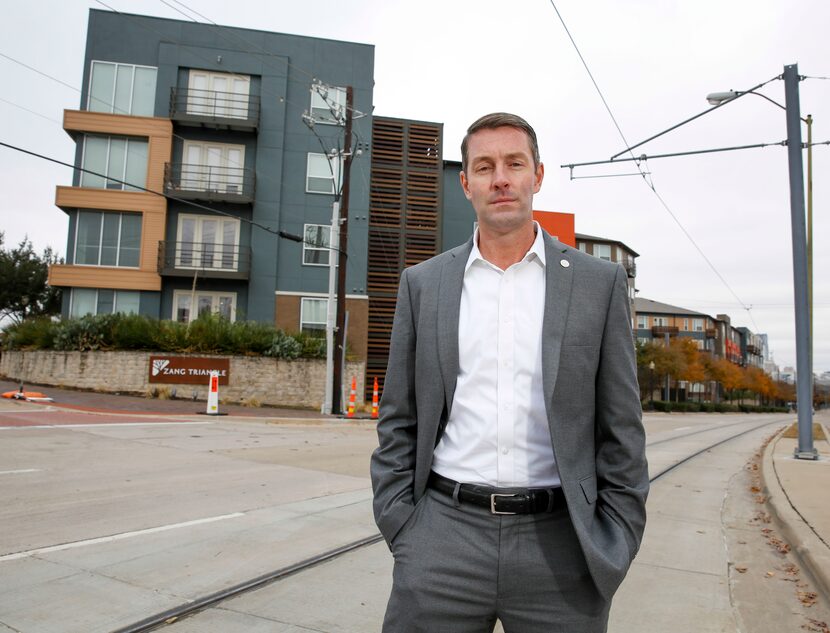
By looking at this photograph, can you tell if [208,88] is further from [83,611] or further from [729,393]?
[729,393]

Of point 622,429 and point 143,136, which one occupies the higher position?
point 143,136

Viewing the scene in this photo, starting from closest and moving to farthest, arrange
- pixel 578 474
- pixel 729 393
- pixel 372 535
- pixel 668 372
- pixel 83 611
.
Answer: pixel 578 474, pixel 83 611, pixel 372 535, pixel 668 372, pixel 729 393

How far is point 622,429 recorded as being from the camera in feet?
5.96

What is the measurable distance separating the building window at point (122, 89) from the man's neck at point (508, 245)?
1123 inches

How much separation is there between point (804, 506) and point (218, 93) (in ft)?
86.4

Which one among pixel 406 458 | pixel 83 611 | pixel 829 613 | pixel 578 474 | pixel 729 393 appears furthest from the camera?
pixel 729 393

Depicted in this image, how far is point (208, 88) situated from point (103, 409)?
15701 millimetres

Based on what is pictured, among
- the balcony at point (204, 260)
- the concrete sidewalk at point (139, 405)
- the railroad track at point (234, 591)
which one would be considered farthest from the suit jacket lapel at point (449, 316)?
the balcony at point (204, 260)

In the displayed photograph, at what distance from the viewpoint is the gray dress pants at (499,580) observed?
1.69m

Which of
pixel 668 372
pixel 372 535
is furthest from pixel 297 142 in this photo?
pixel 668 372

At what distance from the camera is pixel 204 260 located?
26.6 metres

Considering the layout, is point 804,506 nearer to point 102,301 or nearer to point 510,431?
point 510,431

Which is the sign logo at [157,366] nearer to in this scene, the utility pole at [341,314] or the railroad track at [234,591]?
the utility pole at [341,314]

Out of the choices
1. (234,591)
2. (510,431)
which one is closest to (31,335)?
(234,591)
